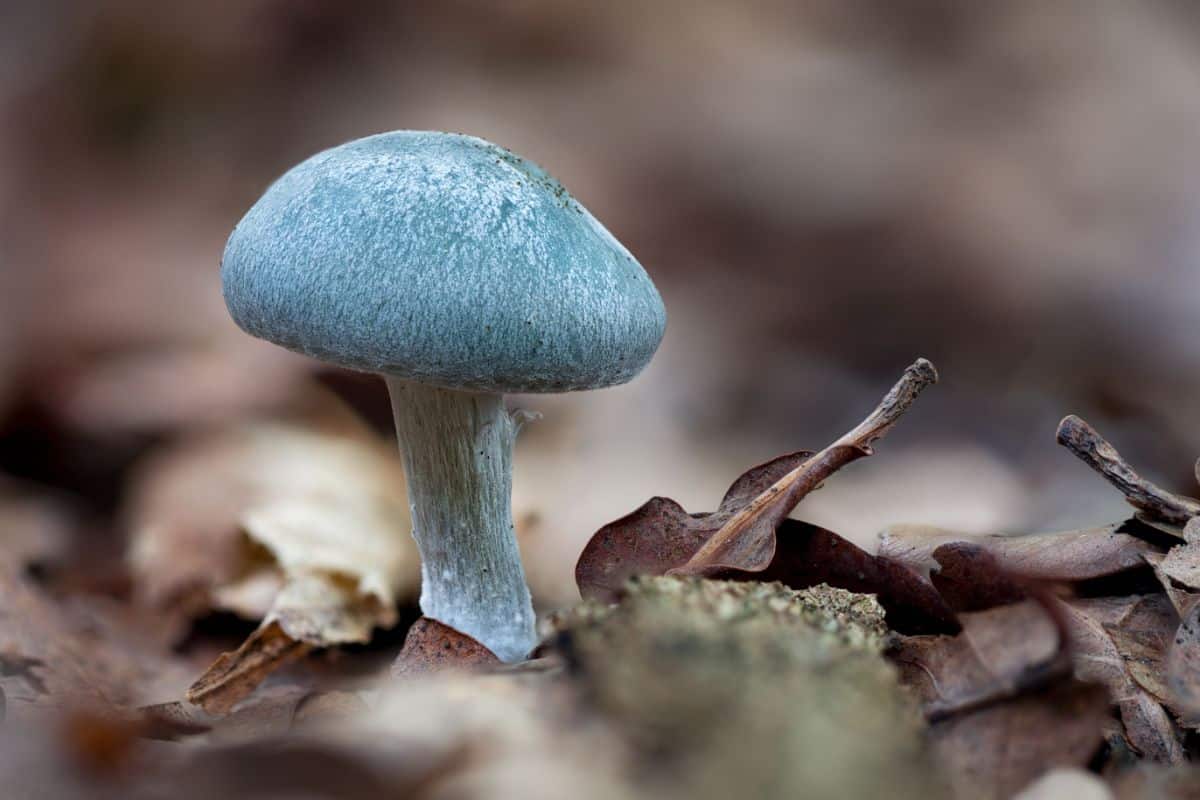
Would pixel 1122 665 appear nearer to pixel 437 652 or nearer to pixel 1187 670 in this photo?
pixel 1187 670

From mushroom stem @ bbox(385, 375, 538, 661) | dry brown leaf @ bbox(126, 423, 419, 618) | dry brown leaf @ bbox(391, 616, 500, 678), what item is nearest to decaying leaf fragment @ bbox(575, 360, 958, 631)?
dry brown leaf @ bbox(391, 616, 500, 678)

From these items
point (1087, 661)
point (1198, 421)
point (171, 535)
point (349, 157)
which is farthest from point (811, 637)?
point (1198, 421)

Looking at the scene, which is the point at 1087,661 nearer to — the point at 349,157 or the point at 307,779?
the point at 307,779

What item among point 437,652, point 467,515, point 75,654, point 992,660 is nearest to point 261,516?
point 75,654

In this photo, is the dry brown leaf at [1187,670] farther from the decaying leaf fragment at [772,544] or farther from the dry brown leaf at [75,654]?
the dry brown leaf at [75,654]

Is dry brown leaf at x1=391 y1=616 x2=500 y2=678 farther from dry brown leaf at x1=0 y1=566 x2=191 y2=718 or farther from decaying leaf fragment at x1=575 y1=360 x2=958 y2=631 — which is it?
dry brown leaf at x1=0 y1=566 x2=191 y2=718

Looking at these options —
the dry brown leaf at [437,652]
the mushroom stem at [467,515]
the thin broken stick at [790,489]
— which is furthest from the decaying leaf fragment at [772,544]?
the mushroom stem at [467,515]

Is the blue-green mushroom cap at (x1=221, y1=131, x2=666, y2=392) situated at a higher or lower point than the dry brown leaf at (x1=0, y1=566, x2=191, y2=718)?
higher
